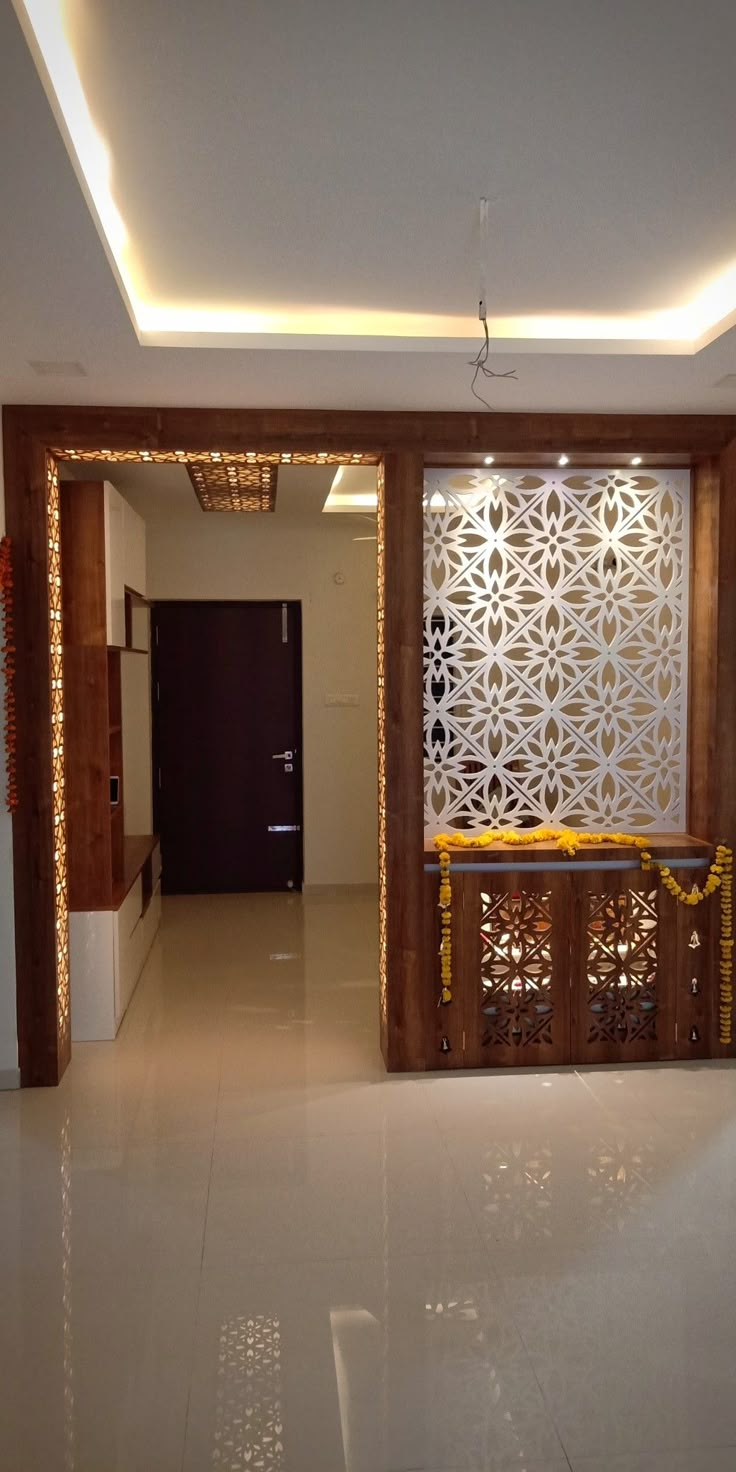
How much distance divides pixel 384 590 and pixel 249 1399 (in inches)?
115

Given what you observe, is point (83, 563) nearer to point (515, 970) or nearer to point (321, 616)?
point (515, 970)

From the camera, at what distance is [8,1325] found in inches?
109

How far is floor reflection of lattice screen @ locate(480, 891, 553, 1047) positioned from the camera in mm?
4566

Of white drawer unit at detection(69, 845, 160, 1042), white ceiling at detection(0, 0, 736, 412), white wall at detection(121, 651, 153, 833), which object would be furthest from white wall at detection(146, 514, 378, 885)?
white ceiling at detection(0, 0, 736, 412)

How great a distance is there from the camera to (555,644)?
4676 mm

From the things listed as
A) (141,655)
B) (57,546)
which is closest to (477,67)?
(57,546)

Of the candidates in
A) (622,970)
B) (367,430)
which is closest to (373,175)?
(367,430)

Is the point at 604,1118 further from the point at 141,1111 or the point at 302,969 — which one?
the point at 302,969

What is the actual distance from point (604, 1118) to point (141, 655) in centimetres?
485

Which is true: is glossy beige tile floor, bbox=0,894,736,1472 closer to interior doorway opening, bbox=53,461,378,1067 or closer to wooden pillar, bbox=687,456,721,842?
wooden pillar, bbox=687,456,721,842

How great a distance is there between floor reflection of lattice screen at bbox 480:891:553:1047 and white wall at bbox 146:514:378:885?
3.40 meters

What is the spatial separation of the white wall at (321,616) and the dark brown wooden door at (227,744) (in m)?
0.12

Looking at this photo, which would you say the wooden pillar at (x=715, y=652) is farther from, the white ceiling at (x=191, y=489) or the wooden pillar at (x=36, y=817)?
the wooden pillar at (x=36, y=817)

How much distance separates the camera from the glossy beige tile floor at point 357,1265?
2393 mm
